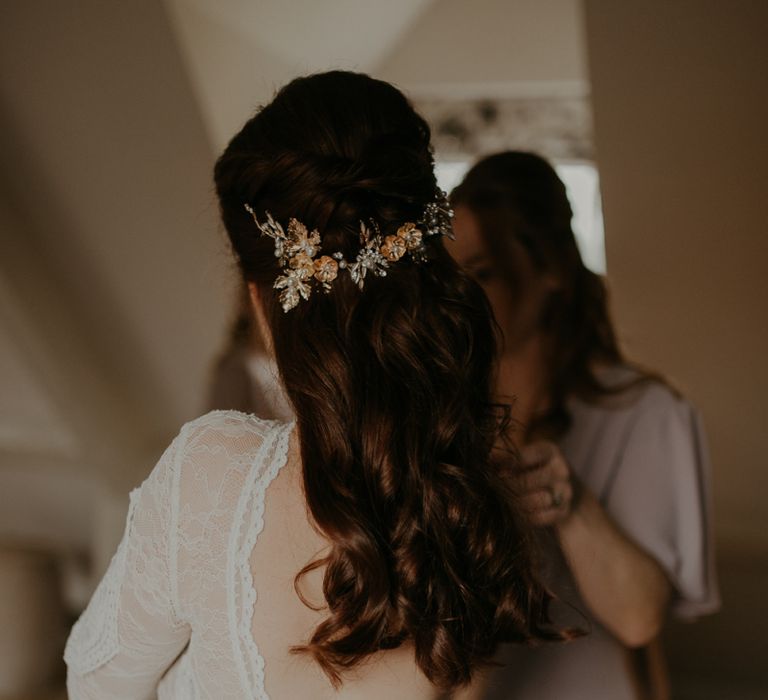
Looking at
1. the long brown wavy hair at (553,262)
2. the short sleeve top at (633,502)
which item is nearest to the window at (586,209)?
the long brown wavy hair at (553,262)

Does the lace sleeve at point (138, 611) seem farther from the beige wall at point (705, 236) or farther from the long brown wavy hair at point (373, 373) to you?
the beige wall at point (705, 236)

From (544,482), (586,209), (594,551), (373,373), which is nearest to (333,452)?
(373,373)

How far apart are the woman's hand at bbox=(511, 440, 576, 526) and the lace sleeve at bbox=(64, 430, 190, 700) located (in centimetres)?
50

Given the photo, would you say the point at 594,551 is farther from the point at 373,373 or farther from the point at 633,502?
the point at 373,373

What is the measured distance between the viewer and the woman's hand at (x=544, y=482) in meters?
1.04

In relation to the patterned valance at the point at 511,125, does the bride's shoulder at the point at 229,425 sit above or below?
below

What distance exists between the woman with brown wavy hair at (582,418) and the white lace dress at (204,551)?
0.67 metres

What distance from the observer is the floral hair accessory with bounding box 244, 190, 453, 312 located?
0.71 metres

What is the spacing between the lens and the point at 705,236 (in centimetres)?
160

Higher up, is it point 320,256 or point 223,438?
point 320,256

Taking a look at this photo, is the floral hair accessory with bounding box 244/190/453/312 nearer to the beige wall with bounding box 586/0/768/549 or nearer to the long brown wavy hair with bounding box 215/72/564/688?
the long brown wavy hair with bounding box 215/72/564/688

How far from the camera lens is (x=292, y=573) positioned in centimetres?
73

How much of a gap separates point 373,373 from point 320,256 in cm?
13

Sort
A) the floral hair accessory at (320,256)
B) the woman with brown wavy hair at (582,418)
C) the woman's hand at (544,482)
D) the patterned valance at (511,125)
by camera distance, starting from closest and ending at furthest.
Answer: the floral hair accessory at (320,256)
the woman's hand at (544,482)
the woman with brown wavy hair at (582,418)
the patterned valance at (511,125)
